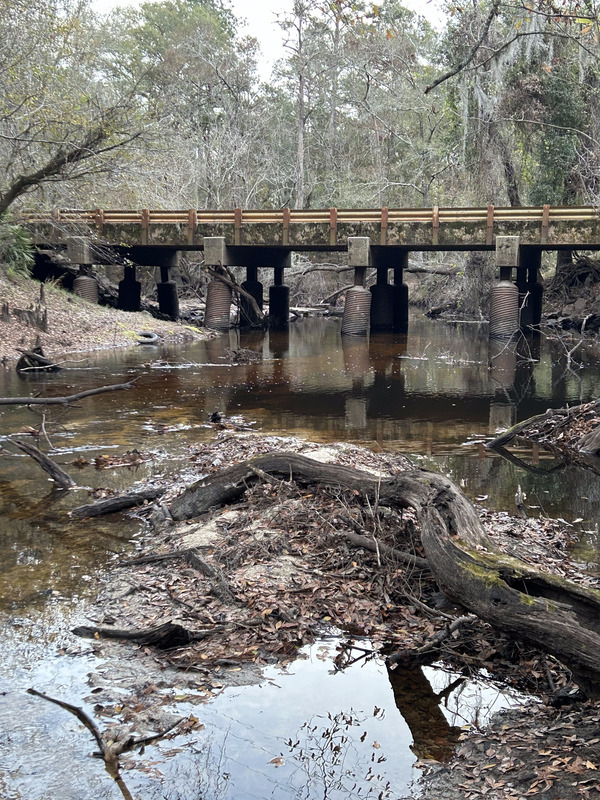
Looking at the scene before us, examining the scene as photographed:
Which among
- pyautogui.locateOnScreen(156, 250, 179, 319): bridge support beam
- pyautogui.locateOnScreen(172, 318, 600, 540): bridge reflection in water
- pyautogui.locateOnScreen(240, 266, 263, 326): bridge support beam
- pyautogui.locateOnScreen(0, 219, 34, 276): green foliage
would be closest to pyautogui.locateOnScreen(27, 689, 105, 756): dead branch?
pyautogui.locateOnScreen(172, 318, 600, 540): bridge reflection in water

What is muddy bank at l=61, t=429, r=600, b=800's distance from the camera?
13.6 feet

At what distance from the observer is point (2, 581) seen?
21.7 feet

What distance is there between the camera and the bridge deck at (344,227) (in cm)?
2741

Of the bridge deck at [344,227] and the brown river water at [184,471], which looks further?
the bridge deck at [344,227]

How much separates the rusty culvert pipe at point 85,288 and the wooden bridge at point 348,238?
0.16 m

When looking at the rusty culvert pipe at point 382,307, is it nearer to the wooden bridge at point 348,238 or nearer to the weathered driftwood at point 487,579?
the wooden bridge at point 348,238

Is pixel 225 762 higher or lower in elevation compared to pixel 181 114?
lower

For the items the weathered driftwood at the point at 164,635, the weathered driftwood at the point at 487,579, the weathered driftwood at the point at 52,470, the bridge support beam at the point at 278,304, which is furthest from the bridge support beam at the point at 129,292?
the weathered driftwood at the point at 164,635

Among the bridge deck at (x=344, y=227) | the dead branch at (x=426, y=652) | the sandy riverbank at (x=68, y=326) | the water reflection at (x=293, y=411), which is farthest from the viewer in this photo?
the bridge deck at (x=344, y=227)

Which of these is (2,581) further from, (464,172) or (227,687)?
(464,172)

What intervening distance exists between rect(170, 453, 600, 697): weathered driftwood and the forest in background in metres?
13.5

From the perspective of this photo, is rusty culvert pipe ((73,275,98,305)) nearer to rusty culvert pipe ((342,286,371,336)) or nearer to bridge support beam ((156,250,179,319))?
bridge support beam ((156,250,179,319))

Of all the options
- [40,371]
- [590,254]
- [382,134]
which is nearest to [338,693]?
[40,371]

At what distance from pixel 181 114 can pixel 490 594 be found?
4355 centimetres
